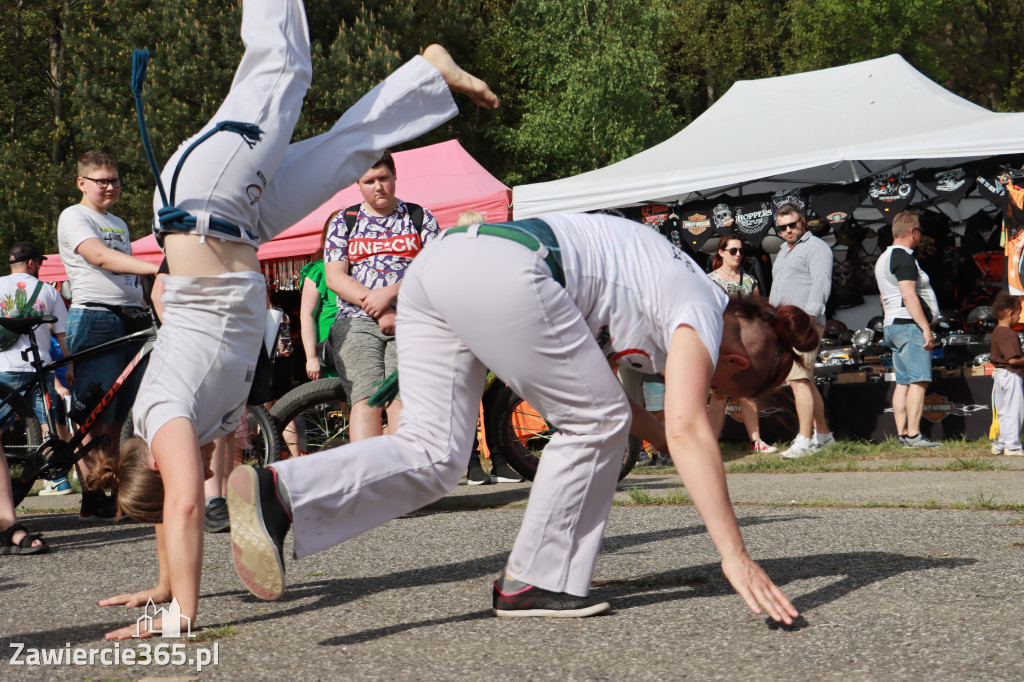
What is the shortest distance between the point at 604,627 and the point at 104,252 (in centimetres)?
355

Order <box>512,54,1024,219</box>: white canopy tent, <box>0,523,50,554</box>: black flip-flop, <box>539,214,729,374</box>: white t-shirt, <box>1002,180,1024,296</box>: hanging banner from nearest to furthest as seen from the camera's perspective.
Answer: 1. <box>539,214,729,374</box>: white t-shirt
2. <box>0,523,50,554</box>: black flip-flop
3. <box>1002,180,1024,296</box>: hanging banner
4. <box>512,54,1024,219</box>: white canopy tent

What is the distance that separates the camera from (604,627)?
2.78m

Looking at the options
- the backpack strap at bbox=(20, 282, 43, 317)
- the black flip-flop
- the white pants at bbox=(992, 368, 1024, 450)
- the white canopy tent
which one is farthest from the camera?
the white canopy tent

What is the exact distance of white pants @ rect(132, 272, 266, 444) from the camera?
9.80 ft

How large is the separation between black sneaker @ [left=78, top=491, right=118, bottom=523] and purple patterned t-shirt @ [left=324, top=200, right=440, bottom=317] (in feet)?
5.79

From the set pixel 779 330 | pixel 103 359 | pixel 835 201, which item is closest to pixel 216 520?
pixel 103 359

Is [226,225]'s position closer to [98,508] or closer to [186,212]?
[186,212]

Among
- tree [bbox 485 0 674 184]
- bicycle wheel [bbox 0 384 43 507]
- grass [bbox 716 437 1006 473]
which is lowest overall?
grass [bbox 716 437 1006 473]

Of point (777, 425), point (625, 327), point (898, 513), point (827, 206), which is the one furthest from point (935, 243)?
point (625, 327)

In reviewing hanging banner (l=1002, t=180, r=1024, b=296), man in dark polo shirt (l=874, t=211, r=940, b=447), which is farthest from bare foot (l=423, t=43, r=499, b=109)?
hanging banner (l=1002, t=180, r=1024, b=296)

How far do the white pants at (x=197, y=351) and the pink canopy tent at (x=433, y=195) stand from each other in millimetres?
8005

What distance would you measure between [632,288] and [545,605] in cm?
92

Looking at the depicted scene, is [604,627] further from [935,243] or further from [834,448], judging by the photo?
[935,243]

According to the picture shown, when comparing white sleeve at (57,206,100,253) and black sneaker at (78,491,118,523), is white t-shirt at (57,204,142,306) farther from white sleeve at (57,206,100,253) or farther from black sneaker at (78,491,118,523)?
black sneaker at (78,491,118,523)
